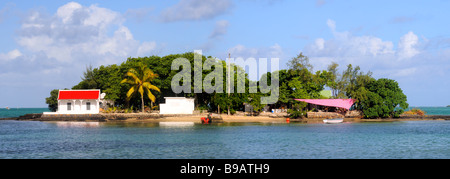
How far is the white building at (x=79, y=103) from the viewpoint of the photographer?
6231 cm

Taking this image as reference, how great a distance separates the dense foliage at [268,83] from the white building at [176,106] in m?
2.17

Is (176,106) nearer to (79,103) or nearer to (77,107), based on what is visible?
(79,103)

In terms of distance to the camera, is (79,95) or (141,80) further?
(79,95)

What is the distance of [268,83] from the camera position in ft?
207

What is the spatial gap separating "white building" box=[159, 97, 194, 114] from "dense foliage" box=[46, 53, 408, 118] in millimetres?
2167

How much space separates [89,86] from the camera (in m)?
73.2

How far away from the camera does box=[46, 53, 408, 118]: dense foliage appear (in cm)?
5972

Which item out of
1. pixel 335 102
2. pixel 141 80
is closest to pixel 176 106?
pixel 141 80

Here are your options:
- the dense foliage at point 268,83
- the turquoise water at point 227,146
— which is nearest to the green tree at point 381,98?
the dense foliage at point 268,83

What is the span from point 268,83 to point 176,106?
14410mm

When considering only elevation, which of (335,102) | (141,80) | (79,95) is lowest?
(335,102)

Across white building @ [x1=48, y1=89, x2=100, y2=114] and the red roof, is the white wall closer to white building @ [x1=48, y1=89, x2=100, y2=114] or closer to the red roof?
white building @ [x1=48, y1=89, x2=100, y2=114]

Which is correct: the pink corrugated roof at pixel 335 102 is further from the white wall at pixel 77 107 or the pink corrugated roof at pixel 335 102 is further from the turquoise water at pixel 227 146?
the white wall at pixel 77 107

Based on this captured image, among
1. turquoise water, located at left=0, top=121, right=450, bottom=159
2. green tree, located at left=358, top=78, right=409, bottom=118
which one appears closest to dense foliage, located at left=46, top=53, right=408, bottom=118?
green tree, located at left=358, top=78, right=409, bottom=118
